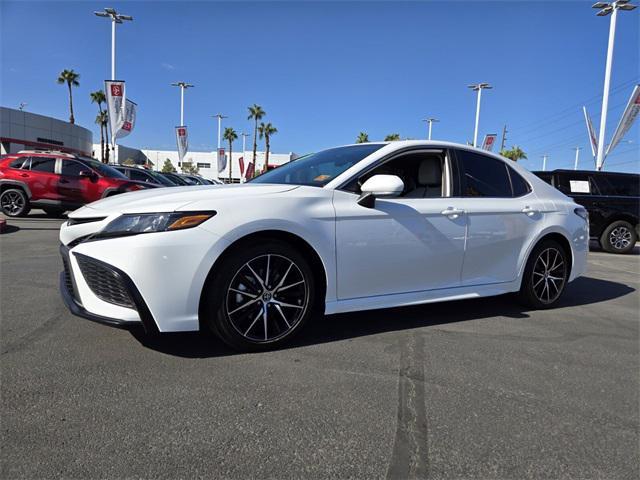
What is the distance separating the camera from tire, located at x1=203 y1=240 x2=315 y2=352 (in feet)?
9.18

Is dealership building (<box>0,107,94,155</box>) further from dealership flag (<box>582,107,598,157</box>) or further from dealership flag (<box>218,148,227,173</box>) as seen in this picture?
dealership flag (<box>582,107,598,157</box>)

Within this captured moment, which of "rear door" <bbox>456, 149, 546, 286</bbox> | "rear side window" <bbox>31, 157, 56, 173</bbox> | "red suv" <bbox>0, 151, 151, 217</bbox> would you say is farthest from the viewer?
"rear side window" <bbox>31, 157, 56, 173</bbox>

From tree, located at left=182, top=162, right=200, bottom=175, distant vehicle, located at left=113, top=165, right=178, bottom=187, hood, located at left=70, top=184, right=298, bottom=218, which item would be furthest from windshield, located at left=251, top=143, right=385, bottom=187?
tree, located at left=182, top=162, right=200, bottom=175

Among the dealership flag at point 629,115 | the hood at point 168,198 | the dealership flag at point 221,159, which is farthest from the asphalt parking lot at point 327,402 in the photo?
the dealership flag at point 221,159

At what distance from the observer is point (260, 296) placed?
2936 mm

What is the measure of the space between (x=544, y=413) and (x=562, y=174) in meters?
8.91

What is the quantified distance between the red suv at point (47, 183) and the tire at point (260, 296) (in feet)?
30.4

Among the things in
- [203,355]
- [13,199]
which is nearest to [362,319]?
[203,355]

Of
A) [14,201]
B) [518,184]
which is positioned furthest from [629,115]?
[14,201]

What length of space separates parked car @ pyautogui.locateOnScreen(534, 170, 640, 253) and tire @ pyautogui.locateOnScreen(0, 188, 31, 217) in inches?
479

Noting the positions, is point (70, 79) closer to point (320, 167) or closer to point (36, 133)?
point (36, 133)

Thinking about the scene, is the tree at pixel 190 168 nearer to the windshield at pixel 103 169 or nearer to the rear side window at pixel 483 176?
the windshield at pixel 103 169

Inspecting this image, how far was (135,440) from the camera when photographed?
6.53 feet

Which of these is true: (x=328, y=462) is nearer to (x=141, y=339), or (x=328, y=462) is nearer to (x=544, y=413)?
(x=544, y=413)
